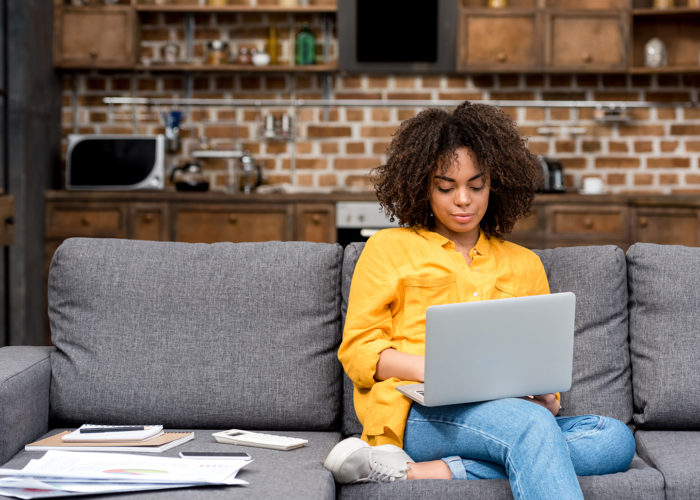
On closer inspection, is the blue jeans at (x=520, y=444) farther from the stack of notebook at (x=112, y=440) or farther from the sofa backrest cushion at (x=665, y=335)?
the stack of notebook at (x=112, y=440)

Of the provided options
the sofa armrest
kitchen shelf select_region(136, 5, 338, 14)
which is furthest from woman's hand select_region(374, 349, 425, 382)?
kitchen shelf select_region(136, 5, 338, 14)

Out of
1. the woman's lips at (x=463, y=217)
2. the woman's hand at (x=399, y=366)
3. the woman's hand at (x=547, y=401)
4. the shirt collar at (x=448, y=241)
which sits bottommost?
the woman's hand at (x=547, y=401)

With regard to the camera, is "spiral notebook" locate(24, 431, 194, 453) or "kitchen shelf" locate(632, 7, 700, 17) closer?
"spiral notebook" locate(24, 431, 194, 453)

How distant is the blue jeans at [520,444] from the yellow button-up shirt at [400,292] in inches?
2.7

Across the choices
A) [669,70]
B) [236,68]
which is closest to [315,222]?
[236,68]

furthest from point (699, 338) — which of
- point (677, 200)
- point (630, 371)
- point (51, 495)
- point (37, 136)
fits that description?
point (37, 136)

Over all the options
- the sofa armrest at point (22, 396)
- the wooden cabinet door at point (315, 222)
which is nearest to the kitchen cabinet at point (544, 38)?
the wooden cabinet door at point (315, 222)

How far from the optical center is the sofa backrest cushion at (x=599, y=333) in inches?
74.9

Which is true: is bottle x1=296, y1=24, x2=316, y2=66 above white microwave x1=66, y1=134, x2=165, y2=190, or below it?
above

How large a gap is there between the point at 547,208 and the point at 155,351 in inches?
110

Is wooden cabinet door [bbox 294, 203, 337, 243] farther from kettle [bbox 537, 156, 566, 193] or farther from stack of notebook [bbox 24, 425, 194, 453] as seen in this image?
stack of notebook [bbox 24, 425, 194, 453]

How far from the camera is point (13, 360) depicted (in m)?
1.83

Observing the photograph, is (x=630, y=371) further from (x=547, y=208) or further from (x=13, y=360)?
(x=547, y=208)

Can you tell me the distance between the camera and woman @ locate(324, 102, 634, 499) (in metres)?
1.53
